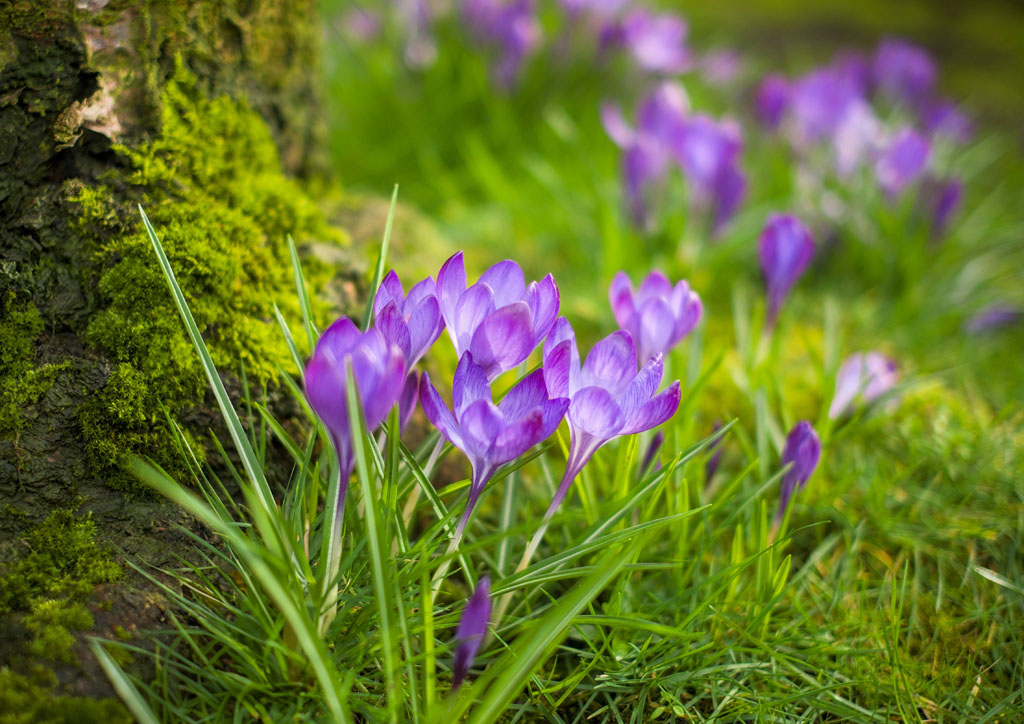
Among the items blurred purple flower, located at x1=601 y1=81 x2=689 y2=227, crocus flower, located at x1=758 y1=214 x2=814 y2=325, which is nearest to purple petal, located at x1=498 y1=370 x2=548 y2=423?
crocus flower, located at x1=758 y1=214 x2=814 y2=325

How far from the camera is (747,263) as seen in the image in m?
2.77

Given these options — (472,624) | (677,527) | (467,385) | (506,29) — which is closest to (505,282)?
(467,385)

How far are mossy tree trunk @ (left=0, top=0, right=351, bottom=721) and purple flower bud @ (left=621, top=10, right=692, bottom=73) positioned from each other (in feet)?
7.02

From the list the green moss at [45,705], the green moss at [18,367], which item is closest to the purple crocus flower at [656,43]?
the green moss at [18,367]

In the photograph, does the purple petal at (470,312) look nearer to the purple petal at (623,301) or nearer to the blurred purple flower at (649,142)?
the purple petal at (623,301)

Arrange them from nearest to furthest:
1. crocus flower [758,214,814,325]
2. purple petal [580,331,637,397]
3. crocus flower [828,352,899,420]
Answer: purple petal [580,331,637,397] < crocus flower [828,352,899,420] < crocus flower [758,214,814,325]

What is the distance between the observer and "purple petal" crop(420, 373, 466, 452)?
2.93 feet

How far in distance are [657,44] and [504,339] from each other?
2759 mm

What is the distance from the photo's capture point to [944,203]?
241 centimetres

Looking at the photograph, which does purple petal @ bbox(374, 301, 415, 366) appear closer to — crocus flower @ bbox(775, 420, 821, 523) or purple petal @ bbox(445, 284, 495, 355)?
purple petal @ bbox(445, 284, 495, 355)

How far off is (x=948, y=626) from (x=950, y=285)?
155 cm

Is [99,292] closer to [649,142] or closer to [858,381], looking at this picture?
[858,381]

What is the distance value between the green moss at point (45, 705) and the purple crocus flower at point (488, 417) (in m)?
0.52

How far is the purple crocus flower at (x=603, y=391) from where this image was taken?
0.94 metres
